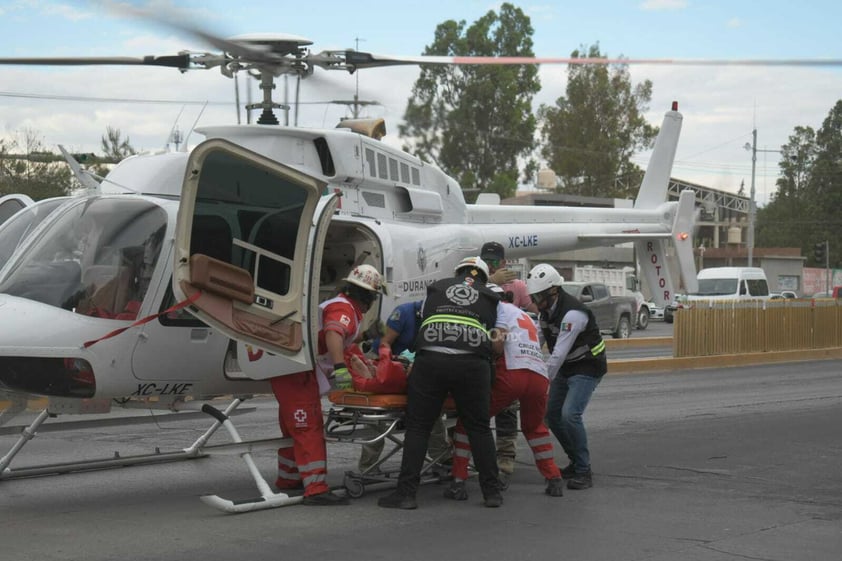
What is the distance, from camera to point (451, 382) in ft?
26.8

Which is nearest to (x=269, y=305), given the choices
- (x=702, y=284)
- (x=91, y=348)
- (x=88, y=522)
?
(x=91, y=348)

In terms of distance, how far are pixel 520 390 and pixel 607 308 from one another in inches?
916

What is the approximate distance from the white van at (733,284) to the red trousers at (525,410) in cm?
3325

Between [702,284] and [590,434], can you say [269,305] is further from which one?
[702,284]

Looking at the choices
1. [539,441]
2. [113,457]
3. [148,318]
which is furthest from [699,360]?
[148,318]

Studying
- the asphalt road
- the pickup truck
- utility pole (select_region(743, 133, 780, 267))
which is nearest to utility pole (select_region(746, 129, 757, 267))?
utility pole (select_region(743, 133, 780, 267))

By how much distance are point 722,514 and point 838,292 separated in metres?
37.8

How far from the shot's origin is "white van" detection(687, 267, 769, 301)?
41.4 meters

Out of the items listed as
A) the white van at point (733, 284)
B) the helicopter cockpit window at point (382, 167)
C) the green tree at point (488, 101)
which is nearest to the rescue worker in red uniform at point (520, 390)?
the helicopter cockpit window at point (382, 167)

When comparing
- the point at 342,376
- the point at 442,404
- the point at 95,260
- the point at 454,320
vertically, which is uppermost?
the point at 95,260

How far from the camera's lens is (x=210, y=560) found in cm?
646

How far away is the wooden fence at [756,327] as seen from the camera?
23.3m

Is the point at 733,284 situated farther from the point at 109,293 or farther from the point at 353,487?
the point at 109,293

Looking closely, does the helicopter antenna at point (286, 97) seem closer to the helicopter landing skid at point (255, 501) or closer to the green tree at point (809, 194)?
the helicopter landing skid at point (255, 501)
